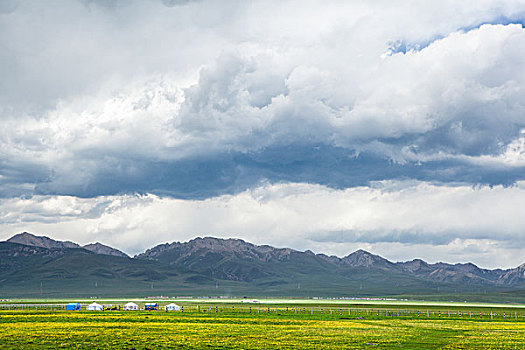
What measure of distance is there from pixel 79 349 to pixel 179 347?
962 cm

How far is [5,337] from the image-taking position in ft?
216

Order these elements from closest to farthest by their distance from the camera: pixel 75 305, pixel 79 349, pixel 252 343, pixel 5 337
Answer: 1. pixel 79 349
2. pixel 252 343
3. pixel 5 337
4. pixel 75 305

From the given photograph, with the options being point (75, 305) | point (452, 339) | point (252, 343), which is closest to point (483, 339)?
point (452, 339)

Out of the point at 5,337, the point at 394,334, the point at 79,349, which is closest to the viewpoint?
the point at 79,349

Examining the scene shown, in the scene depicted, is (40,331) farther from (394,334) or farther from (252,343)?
(394,334)

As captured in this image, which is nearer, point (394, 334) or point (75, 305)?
point (394, 334)

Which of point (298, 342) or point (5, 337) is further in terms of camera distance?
point (5, 337)

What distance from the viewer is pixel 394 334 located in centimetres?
7338

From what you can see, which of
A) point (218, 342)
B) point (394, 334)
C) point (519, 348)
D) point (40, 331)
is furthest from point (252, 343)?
point (40, 331)

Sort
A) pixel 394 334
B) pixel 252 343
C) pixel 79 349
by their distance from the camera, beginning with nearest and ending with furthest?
1. pixel 79 349
2. pixel 252 343
3. pixel 394 334

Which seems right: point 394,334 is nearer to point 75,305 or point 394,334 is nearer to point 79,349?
point 79,349

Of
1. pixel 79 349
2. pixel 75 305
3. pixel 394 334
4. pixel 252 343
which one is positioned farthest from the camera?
pixel 75 305

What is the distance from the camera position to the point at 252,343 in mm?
60094

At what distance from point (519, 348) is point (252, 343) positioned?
27.6 meters
